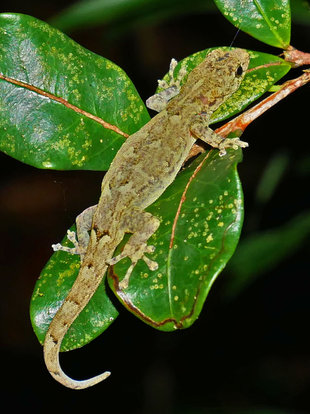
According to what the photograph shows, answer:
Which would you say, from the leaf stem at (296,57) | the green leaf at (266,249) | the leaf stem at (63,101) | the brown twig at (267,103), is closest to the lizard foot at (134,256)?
the leaf stem at (63,101)

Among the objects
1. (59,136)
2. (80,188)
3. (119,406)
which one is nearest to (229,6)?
(59,136)

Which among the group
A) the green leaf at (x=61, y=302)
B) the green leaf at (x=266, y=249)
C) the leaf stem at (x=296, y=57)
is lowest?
the green leaf at (x=266, y=249)

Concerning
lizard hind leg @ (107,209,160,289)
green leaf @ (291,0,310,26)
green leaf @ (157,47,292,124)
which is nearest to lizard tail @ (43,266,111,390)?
lizard hind leg @ (107,209,160,289)

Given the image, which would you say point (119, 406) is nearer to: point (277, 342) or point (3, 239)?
point (277, 342)

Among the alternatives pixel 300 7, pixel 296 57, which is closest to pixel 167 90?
pixel 296 57

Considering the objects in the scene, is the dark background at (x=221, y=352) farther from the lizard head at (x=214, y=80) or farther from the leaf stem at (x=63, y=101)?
the leaf stem at (x=63, y=101)

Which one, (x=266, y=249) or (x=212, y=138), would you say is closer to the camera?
(x=212, y=138)

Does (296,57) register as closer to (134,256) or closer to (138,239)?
(138,239)
